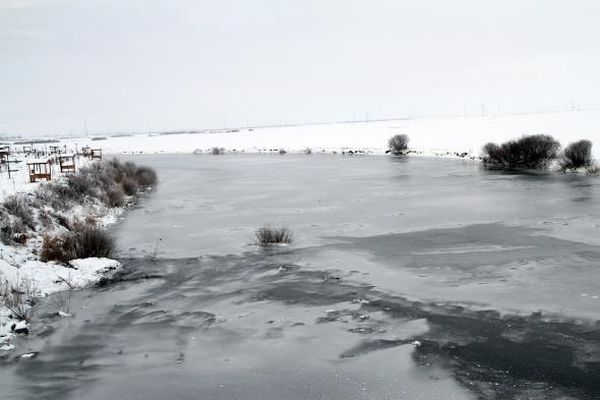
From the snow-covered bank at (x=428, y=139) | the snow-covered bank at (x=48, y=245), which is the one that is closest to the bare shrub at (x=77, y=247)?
the snow-covered bank at (x=48, y=245)

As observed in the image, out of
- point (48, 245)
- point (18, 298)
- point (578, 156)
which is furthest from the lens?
point (578, 156)

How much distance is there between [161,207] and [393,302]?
18.0 m

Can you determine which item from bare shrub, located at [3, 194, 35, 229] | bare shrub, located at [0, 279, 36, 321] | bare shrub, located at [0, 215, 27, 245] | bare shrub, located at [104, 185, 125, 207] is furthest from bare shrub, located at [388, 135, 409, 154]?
bare shrub, located at [0, 279, 36, 321]

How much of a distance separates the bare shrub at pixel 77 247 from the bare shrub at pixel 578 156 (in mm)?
29753

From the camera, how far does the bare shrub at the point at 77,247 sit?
595 inches

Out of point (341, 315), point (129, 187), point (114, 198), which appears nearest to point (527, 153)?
point (129, 187)

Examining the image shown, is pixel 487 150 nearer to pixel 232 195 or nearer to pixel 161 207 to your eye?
pixel 232 195

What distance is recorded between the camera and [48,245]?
50.7ft

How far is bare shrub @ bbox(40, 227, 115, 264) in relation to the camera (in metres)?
15.1

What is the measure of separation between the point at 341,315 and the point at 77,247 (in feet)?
28.5

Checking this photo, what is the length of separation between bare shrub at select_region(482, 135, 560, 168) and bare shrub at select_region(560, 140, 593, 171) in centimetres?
233

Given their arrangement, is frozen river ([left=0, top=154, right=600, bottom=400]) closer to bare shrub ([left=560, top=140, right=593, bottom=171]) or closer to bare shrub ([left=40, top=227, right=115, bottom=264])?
bare shrub ([left=40, top=227, right=115, bottom=264])

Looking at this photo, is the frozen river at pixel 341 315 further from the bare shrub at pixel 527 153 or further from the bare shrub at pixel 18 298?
the bare shrub at pixel 527 153

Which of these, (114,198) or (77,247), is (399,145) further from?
(77,247)
